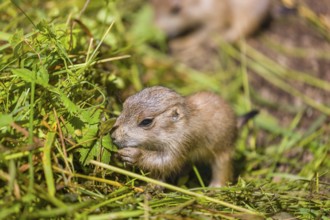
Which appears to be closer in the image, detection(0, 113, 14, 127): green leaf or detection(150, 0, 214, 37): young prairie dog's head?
detection(0, 113, 14, 127): green leaf

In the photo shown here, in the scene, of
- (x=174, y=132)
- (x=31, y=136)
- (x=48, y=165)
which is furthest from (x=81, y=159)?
(x=174, y=132)

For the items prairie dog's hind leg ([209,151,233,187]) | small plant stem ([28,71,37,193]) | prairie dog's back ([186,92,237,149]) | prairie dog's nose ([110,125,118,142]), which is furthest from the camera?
prairie dog's hind leg ([209,151,233,187])

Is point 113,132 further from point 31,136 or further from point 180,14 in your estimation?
point 180,14

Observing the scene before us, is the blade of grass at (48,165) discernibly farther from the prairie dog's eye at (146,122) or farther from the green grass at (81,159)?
the prairie dog's eye at (146,122)

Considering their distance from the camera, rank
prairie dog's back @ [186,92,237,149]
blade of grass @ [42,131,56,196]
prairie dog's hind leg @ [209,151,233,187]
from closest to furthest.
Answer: blade of grass @ [42,131,56,196]
prairie dog's back @ [186,92,237,149]
prairie dog's hind leg @ [209,151,233,187]

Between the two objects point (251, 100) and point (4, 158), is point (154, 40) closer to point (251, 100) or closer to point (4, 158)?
point (251, 100)

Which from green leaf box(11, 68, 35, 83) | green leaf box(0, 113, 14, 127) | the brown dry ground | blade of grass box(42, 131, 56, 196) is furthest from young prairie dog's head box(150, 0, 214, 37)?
green leaf box(0, 113, 14, 127)

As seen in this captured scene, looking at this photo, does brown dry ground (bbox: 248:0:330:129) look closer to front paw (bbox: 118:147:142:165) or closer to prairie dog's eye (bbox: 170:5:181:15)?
prairie dog's eye (bbox: 170:5:181:15)

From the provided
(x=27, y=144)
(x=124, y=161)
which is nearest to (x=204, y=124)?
(x=124, y=161)
